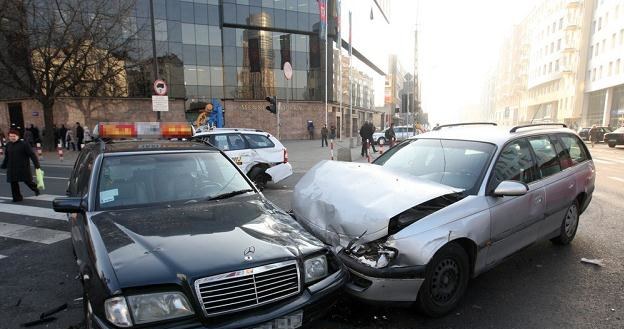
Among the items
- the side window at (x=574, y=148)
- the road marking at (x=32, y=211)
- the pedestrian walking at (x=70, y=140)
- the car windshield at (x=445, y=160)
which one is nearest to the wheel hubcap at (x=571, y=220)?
the side window at (x=574, y=148)

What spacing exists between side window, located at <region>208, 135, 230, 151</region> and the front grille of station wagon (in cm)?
714

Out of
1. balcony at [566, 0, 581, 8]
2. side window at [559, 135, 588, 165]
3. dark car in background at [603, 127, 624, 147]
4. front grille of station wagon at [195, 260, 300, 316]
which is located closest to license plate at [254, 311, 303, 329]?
front grille of station wagon at [195, 260, 300, 316]

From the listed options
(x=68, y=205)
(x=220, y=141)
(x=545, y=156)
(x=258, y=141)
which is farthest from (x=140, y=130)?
(x=545, y=156)

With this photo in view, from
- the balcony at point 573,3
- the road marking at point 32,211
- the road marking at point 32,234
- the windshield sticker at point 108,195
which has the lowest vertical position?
the road marking at point 32,211

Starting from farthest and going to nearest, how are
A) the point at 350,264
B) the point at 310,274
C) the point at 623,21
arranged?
the point at 623,21
the point at 350,264
the point at 310,274

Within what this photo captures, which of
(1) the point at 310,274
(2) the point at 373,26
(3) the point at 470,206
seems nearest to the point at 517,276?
(3) the point at 470,206

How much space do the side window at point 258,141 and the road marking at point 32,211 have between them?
4422 millimetres

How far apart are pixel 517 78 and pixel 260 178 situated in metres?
97.9

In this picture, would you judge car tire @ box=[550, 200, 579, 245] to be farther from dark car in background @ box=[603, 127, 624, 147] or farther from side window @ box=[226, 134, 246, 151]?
dark car in background @ box=[603, 127, 624, 147]

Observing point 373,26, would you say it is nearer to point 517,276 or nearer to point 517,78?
point 517,78

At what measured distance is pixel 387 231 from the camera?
3123 mm

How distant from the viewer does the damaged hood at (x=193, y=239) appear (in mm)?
2262

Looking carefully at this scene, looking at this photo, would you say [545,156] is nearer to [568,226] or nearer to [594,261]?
[568,226]

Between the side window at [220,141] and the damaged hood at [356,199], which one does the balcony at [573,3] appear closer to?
the side window at [220,141]
